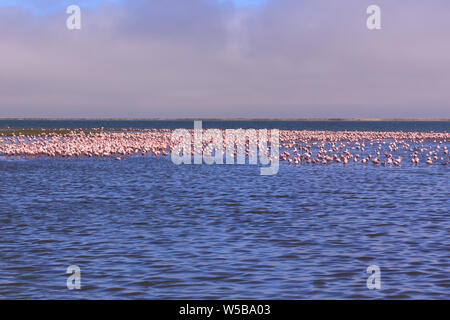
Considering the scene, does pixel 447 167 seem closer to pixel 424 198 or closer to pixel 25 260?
pixel 424 198

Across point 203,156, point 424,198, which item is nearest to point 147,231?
point 424,198

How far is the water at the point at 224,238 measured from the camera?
10.3m

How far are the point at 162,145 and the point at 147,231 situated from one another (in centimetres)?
3410

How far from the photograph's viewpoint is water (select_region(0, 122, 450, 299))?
10320 millimetres

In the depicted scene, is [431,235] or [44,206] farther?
Result: [44,206]

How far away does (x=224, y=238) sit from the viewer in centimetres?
1414

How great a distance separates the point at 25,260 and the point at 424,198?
14.2 m

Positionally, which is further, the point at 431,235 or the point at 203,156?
the point at 203,156

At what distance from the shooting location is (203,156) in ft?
142

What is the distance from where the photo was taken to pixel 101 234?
48.2 ft

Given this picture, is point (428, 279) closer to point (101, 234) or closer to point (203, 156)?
point (101, 234)
